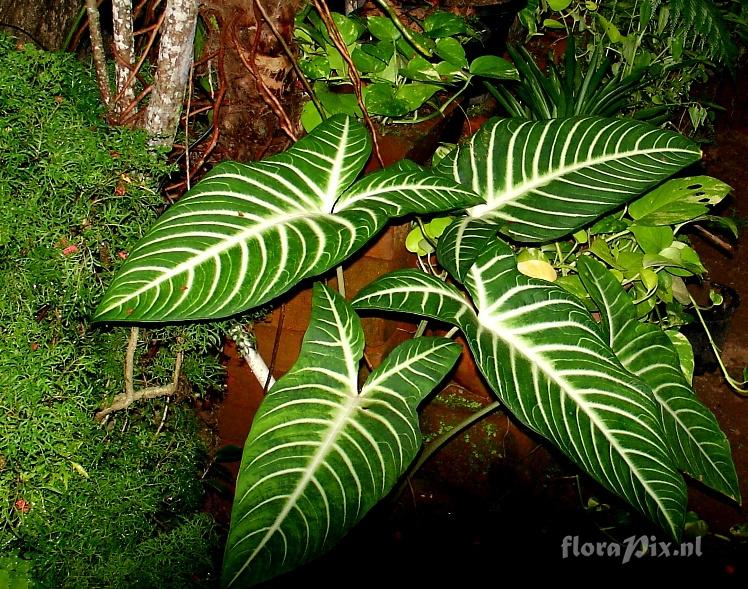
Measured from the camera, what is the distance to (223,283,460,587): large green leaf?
41.8 inches

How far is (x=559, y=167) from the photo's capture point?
4.92 ft

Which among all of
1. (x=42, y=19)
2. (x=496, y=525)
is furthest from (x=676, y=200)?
(x=42, y=19)

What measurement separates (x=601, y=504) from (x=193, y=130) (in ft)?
5.86

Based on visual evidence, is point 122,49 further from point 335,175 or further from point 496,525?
point 496,525

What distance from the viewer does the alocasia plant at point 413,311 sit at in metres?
1.12

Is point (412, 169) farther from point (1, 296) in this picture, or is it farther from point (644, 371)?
point (1, 296)

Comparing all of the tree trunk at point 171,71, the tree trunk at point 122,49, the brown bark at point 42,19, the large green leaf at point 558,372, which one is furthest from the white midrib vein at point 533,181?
the brown bark at point 42,19

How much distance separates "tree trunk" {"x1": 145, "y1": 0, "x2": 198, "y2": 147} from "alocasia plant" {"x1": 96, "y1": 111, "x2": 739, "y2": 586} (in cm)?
29

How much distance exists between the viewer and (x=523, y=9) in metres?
2.66

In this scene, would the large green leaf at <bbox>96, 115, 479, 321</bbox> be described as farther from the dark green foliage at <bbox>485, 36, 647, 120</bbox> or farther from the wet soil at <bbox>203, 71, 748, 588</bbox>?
the wet soil at <bbox>203, 71, 748, 588</bbox>

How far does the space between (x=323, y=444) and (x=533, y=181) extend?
80 cm

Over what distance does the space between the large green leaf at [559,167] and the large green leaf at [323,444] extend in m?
0.37

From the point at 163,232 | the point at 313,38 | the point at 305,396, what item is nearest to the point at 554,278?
the point at 305,396

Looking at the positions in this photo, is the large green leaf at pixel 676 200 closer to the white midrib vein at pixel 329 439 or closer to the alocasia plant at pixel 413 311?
the alocasia plant at pixel 413 311
